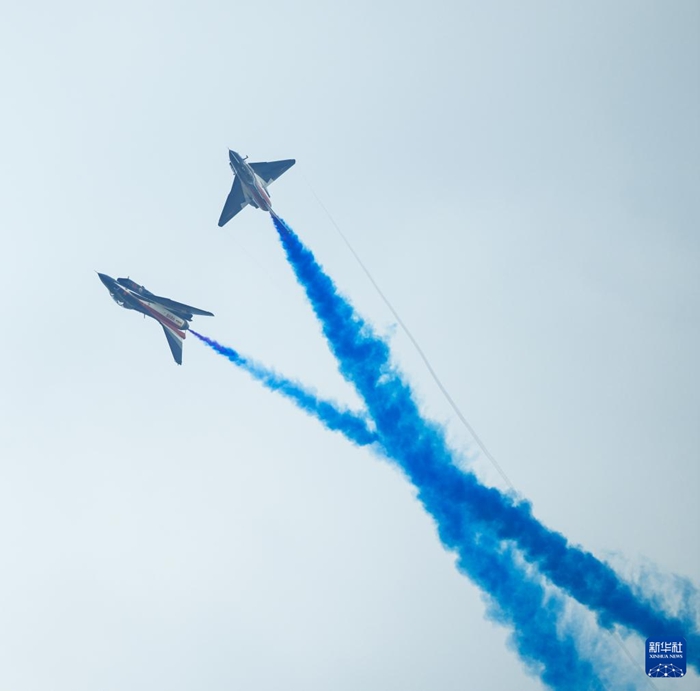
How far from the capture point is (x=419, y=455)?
2163 inches

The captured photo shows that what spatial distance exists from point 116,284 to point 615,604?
42.3 m

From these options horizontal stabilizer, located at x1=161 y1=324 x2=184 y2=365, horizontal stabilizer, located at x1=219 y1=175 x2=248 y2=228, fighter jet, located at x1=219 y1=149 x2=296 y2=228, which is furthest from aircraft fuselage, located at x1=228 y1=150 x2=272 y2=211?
horizontal stabilizer, located at x1=161 y1=324 x2=184 y2=365

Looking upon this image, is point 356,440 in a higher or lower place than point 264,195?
lower

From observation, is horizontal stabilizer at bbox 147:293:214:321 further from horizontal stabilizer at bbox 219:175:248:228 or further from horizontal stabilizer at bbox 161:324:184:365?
horizontal stabilizer at bbox 219:175:248:228

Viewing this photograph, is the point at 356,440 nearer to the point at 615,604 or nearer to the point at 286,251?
the point at 286,251

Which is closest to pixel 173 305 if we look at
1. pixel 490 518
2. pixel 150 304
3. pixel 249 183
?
pixel 150 304

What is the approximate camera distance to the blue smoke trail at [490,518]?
52.8m

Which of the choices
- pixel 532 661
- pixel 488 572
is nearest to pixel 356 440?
pixel 488 572

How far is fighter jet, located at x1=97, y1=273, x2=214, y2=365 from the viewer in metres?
57.9

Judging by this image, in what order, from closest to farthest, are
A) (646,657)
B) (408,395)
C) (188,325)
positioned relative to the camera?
(646,657), (408,395), (188,325)

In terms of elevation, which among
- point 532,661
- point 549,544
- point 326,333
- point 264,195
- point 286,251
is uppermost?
point 264,195

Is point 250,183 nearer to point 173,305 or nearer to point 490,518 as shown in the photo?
point 173,305

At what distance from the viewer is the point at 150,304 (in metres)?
58.9

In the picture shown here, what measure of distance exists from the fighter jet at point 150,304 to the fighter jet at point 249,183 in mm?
9672
